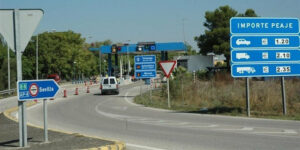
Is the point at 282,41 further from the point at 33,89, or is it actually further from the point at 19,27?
the point at 19,27

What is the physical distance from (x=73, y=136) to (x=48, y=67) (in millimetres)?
74521

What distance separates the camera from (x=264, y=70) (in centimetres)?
1920

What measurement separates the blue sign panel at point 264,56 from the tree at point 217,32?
4266 cm

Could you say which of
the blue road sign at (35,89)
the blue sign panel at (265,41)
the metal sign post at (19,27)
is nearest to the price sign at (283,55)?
the blue sign panel at (265,41)

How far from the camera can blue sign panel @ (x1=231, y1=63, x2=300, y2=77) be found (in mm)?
19000

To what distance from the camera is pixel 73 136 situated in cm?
1126

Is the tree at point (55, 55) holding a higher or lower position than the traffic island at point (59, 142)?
higher

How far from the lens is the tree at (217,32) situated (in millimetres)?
62812

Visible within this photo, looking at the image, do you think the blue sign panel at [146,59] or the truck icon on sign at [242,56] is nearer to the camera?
the truck icon on sign at [242,56]

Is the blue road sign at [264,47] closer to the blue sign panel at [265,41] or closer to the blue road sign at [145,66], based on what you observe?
the blue sign panel at [265,41]

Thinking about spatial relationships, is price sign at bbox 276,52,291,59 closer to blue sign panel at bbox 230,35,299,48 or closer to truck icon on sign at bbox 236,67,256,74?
blue sign panel at bbox 230,35,299,48

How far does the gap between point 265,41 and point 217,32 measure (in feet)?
145

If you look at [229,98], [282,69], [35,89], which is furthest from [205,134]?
[229,98]

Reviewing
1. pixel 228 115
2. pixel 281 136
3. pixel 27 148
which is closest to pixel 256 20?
pixel 228 115
